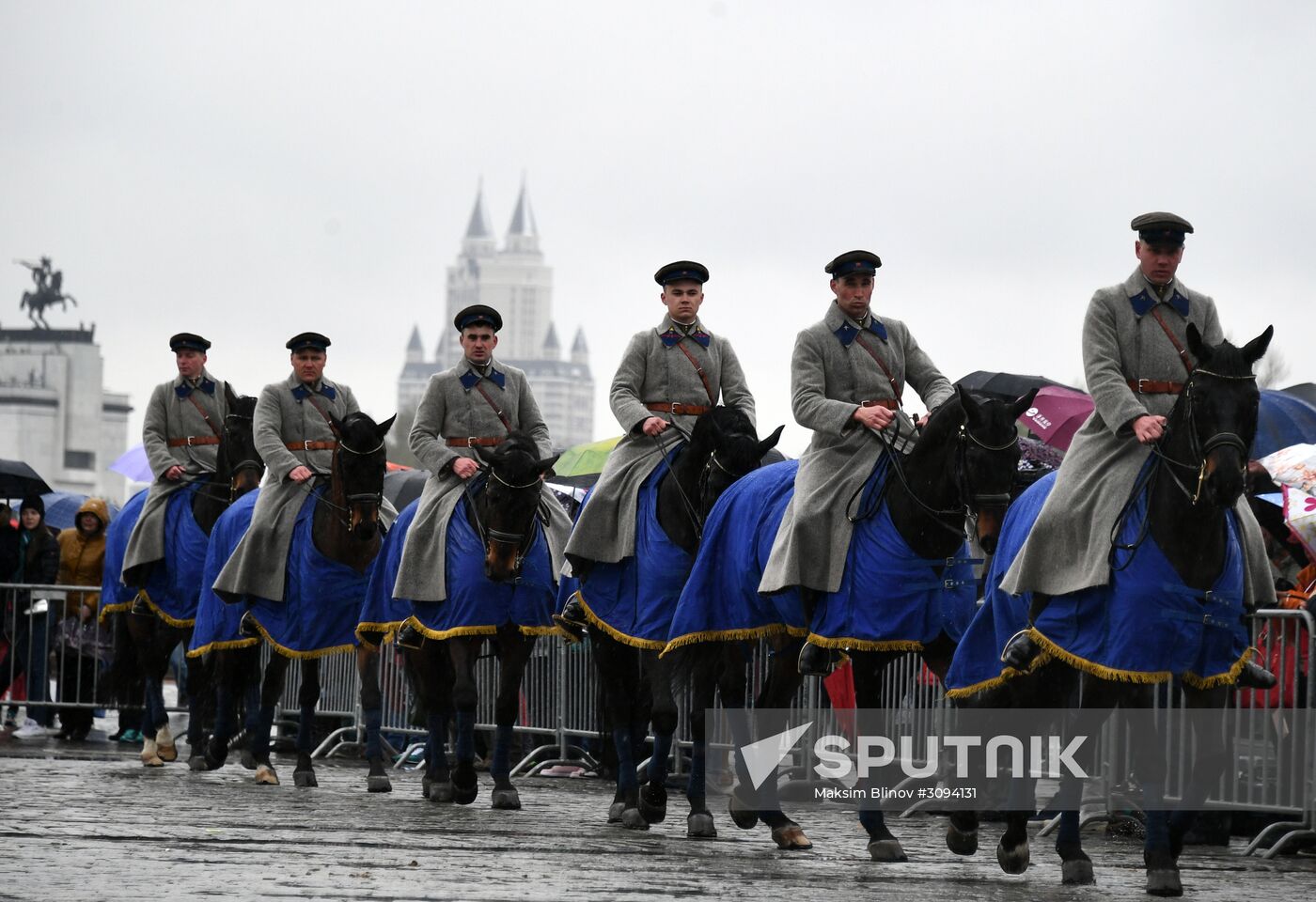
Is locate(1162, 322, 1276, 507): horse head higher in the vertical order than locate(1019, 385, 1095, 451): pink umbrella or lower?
lower

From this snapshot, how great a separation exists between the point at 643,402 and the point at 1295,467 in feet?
14.4

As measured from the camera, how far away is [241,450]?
16766 millimetres

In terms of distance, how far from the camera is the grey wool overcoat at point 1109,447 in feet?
30.1

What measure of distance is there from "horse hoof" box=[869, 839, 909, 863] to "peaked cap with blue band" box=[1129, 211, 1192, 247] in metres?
3.08

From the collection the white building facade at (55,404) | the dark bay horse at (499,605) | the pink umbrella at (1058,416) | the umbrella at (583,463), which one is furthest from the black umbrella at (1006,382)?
the white building facade at (55,404)

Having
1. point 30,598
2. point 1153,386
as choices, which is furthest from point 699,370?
point 30,598

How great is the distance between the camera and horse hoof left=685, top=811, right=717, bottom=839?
1130cm

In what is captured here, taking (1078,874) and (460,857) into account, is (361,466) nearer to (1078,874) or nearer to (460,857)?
(460,857)

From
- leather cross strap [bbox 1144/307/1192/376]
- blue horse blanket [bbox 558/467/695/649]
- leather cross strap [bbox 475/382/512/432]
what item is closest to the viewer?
leather cross strap [bbox 1144/307/1192/376]

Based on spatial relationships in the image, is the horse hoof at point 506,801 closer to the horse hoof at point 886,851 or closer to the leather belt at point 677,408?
the leather belt at point 677,408

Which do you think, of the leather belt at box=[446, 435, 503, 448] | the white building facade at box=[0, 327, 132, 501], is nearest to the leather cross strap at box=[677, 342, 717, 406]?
the leather belt at box=[446, 435, 503, 448]

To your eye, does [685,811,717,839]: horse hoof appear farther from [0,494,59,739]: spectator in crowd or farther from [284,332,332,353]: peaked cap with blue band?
[0,494,59,739]: spectator in crowd

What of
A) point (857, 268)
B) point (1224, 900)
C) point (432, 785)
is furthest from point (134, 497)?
point (1224, 900)

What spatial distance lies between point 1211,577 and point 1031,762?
1.32 meters
